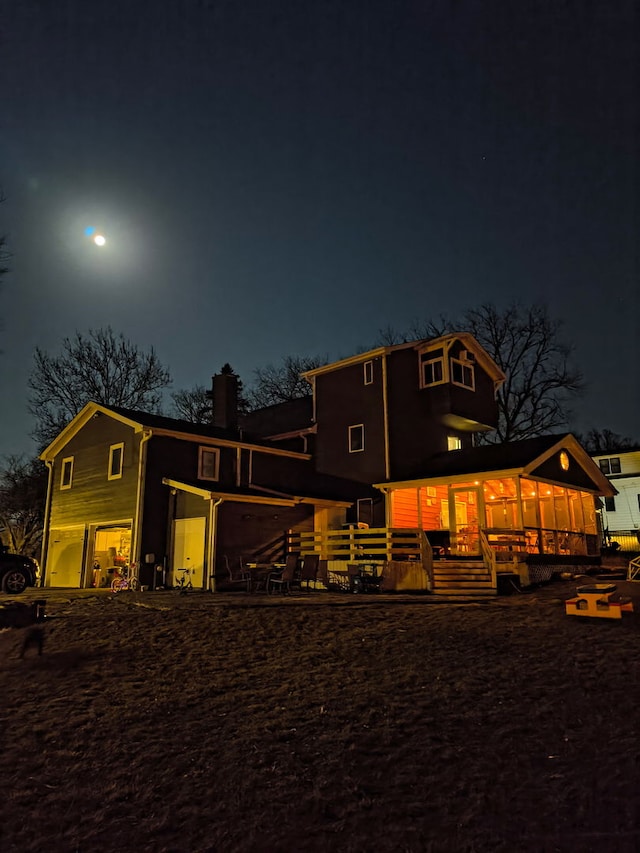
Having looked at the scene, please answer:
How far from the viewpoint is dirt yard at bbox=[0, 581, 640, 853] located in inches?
180

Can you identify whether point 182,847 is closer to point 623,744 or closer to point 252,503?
point 623,744

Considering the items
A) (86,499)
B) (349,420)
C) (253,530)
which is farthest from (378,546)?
(86,499)

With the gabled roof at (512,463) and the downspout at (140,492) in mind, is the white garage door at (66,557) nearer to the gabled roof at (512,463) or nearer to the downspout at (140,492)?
the downspout at (140,492)

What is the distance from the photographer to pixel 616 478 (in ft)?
134

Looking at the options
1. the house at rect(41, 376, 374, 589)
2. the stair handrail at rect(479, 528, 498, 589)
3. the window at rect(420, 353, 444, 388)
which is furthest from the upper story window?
the stair handrail at rect(479, 528, 498, 589)

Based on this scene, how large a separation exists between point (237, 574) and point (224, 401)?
37.4 ft

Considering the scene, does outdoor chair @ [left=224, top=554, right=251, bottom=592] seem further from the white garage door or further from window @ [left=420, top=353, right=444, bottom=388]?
window @ [left=420, top=353, right=444, bottom=388]

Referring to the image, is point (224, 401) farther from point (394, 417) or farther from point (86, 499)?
point (394, 417)

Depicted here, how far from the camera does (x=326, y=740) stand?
19.8 feet

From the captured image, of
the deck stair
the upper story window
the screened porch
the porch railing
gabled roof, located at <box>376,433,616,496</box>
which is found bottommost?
the deck stair

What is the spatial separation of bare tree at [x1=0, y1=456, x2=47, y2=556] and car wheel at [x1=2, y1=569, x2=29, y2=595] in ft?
58.6

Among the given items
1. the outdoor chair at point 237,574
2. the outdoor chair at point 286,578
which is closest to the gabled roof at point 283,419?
the outdoor chair at point 237,574

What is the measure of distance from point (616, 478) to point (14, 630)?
38.3 m

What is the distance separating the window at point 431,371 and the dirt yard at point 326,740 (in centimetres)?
1586
